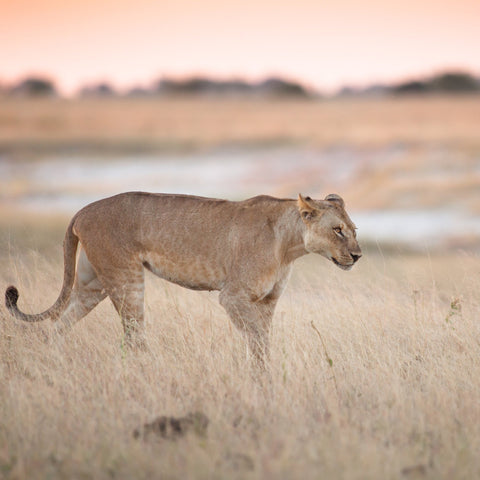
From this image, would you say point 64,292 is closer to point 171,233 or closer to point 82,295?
point 82,295

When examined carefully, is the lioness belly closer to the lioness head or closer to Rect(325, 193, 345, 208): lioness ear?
the lioness head

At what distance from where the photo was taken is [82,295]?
26.0ft

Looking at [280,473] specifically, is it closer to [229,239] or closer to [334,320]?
[229,239]

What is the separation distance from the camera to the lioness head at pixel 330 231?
7074 mm

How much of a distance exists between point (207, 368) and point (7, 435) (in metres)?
1.85

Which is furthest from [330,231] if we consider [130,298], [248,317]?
[130,298]

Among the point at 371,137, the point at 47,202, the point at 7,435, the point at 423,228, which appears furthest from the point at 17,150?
the point at 7,435

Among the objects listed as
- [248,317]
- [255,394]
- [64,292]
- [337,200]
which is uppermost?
[337,200]

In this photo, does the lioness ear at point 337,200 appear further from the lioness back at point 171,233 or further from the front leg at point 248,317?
the front leg at point 248,317

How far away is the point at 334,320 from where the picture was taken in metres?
8.49

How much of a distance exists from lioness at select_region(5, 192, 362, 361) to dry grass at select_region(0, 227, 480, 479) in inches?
16.2

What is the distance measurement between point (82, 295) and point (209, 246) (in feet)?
4.58

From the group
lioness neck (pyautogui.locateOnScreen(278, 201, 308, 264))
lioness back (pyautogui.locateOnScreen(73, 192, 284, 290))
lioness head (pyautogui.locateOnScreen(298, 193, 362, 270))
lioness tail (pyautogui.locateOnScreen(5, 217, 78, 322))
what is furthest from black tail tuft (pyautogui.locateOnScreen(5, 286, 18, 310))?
lioness head (pyautogui.locateOnScreen(298, 193, 362, 270))

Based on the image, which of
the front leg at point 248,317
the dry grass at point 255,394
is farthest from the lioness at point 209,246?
the dry grass at point 255,394
